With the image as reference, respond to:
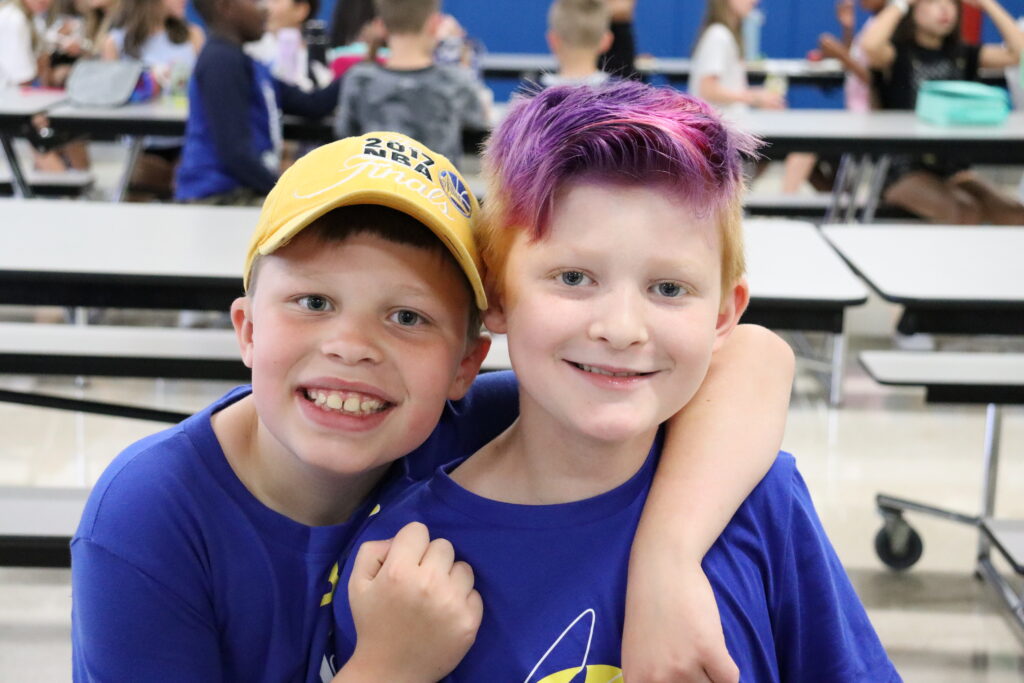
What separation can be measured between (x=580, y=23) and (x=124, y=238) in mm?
2338

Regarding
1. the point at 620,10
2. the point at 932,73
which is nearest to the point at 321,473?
the point at 932,73

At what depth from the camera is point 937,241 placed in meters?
2.51

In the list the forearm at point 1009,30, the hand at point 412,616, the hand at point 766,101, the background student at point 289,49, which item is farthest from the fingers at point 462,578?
the forearm at point 1009,30

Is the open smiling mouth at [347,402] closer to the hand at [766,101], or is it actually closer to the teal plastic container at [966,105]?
the teal plastic container at [966,105]

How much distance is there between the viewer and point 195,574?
3.10ft

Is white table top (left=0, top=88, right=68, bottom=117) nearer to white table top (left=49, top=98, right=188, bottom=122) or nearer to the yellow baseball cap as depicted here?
white table top (left=49, top=98, right=188, bottom=122)

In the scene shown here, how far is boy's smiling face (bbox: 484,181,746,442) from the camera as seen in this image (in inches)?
33.7

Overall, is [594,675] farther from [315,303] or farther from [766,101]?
[766,101]

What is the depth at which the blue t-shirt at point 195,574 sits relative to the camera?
925mm

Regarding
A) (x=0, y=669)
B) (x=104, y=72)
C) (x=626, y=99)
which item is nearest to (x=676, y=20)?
(x=104, y=72)

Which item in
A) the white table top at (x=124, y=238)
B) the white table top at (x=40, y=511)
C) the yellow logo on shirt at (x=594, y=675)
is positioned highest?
the yellow logo on shirt at (x=594, y=675)

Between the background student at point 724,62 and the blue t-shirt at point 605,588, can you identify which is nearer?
the blue t-shirt at point 605,588

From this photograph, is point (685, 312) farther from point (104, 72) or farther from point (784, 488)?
point (104, 72)

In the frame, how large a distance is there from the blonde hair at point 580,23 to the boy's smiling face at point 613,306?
3489 mm
